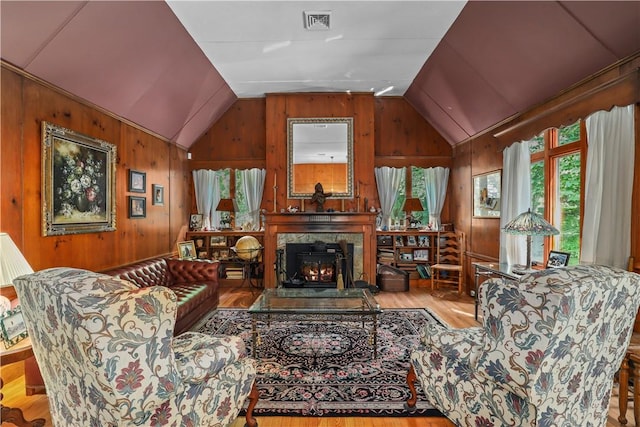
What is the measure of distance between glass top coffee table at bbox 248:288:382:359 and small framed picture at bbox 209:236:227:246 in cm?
256

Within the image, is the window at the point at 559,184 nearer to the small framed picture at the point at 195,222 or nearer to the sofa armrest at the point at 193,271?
the sofa armrest at the point at 193,271

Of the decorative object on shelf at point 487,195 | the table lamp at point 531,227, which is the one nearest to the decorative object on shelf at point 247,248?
the decorative object on shelf at point 487,195

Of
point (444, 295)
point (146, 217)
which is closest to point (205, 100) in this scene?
point (146, 217)

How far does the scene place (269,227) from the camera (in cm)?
562

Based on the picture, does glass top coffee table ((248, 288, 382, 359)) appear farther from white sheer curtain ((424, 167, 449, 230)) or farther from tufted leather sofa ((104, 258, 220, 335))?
white sheer curtain ((424, 167, 449, 230))

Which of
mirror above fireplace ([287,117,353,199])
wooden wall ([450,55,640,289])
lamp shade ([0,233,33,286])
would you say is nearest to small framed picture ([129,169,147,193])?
mirror above fireplace ([287,117,353,199])

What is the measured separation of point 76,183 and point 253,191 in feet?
10.4

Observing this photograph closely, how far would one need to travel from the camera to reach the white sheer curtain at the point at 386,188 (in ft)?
20.7

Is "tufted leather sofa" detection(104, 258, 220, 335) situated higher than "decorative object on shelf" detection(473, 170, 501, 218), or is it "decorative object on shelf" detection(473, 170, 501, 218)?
"decorative object on shelf" detection(473, 170, 501, 218)

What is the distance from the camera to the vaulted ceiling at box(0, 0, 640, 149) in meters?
2.69

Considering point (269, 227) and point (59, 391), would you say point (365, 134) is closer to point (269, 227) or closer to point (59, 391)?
point (269, 227)

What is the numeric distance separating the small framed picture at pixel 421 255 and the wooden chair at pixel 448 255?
232 millimetres

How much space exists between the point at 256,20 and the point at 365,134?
2.78m

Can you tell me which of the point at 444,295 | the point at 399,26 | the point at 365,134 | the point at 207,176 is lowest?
the point at 444,295
